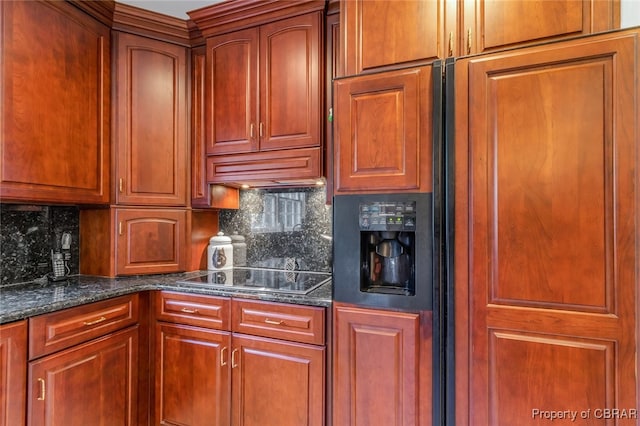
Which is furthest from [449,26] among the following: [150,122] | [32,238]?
[32,238]

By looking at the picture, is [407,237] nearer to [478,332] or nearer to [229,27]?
[478,332]

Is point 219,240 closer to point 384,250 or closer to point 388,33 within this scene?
point 384,250

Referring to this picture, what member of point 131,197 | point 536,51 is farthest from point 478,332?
point 131,197

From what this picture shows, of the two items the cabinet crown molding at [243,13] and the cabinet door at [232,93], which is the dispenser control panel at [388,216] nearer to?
the cabinet door at [232,93]

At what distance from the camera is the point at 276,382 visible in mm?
1590

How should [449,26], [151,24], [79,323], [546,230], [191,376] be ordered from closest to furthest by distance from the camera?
[546,230] < [449,26] < [79,323] < [191,376] < [151,24]

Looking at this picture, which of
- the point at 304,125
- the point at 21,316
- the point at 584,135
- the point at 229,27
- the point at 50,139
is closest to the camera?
the point at 584,135

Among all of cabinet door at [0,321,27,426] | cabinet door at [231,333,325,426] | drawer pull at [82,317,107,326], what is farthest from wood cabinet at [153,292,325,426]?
cabinet door at [0,321,27,426]

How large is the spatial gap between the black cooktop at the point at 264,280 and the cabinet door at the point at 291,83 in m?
0.79

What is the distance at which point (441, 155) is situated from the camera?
4.09ft

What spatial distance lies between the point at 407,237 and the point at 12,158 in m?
1.85

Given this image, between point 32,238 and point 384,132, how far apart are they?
6.88 feet

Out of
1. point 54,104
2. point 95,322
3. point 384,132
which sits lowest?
point 95,322

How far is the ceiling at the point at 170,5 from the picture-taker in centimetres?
196
